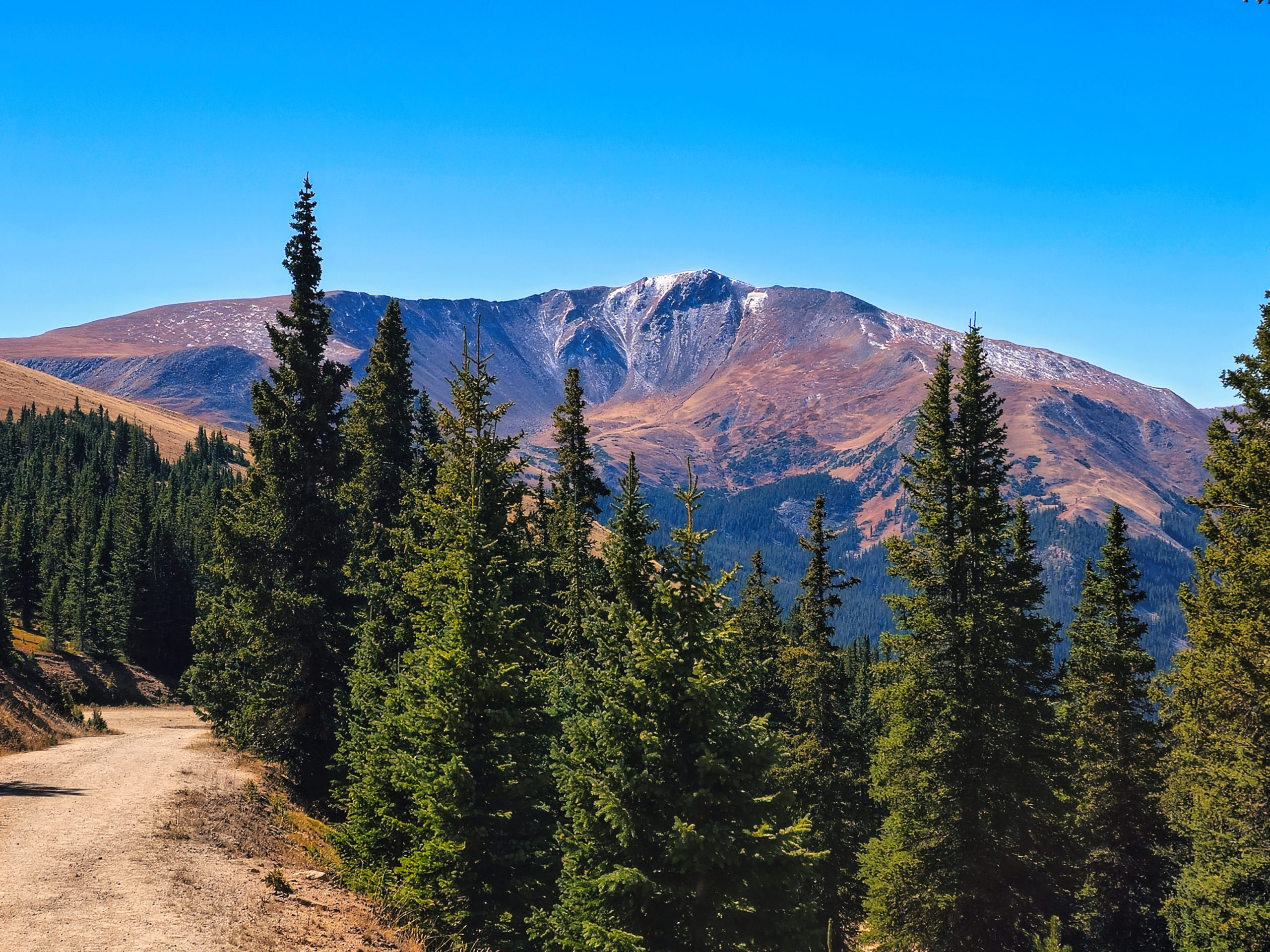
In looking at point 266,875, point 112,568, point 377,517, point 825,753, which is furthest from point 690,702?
point 112,568

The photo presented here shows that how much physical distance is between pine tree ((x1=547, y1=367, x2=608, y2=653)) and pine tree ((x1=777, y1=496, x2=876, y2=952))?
326 inches

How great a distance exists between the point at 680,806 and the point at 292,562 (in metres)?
18.7

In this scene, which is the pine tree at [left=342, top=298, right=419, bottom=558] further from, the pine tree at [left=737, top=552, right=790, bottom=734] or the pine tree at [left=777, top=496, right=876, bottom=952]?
the pine tree at [left=737, top=552, right=790, bottom=734]

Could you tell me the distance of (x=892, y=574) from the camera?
2488 cm

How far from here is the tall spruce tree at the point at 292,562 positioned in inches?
1139

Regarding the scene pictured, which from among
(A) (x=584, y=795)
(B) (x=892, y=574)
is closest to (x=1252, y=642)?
(B) (x=892, y=574)

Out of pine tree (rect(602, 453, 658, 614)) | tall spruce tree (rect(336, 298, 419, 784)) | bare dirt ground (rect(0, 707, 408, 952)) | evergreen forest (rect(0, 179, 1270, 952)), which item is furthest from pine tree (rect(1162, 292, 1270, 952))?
tall spruce tree (rect(336, 298, 419, 784))

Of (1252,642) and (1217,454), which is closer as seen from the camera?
(1252,642)

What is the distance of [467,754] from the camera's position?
735 inches

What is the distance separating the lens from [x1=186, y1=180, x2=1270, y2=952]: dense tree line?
1745 centimetres

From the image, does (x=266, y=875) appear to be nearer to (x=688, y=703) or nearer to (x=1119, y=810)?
(x=688, y=703)

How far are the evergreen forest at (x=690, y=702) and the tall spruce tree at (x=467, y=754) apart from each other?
9cm

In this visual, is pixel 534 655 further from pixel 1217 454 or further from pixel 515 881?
pixel 1217 454

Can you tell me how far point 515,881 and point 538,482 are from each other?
2004 cm
